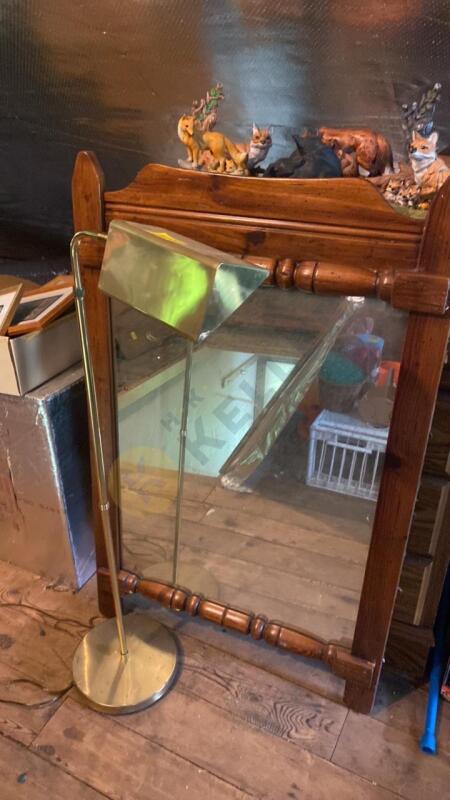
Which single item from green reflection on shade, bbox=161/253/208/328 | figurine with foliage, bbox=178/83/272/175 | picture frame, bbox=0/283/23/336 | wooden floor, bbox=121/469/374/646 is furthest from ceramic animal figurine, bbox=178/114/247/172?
wooden floor, bbox=121/469/374/646

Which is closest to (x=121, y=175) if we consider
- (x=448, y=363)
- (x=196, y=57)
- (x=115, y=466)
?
(x=196, y=57)

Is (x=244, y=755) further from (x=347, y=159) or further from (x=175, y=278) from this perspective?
(x=347, y=159)

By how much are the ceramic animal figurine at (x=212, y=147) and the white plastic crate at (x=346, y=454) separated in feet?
1.46

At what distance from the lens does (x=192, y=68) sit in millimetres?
1166

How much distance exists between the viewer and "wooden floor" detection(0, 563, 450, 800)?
0.89m

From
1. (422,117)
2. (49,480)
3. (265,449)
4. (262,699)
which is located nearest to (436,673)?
(262,699)

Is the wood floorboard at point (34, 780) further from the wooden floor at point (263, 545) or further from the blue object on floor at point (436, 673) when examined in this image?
the blue object on floor at point (436, 673)

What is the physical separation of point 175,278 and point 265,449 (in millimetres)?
464

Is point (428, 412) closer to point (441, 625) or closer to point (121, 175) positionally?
Answer: point (441, 625)

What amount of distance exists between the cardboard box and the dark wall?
0.45 metres

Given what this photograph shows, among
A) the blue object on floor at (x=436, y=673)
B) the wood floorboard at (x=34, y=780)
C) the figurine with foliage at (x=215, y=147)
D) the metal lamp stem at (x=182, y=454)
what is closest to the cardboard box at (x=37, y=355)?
the metal lamp stem at (x=182, y=454)

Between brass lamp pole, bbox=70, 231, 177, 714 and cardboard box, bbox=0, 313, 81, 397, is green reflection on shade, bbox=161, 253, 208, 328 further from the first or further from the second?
cardboard box, bbox=0, 313, 81, 397

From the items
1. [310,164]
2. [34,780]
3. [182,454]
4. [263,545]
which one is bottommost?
[34,780]

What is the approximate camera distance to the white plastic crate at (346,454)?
855 mm
